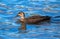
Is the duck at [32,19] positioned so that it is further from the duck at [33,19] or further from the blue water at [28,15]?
the blue water at [28,15]

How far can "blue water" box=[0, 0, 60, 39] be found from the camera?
13.9m

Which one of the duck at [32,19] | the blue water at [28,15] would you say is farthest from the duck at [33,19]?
the blue water at [28,15]

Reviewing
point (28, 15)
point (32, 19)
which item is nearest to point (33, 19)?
point (32, 19)

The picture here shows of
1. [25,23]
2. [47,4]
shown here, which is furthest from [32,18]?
[47,4]

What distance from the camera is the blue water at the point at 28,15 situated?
13906 mm

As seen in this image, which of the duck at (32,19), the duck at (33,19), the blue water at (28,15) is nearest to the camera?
the blue water at (28,15)

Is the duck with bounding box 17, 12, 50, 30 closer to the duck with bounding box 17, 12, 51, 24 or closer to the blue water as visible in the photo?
the duck with bounding box 17, 12, 51, 24

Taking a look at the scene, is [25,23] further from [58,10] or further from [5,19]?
[58,10]

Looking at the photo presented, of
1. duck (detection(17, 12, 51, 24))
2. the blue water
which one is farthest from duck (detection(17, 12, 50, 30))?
the blue water

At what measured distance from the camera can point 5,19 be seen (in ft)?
54.8

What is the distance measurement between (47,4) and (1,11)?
332 cm

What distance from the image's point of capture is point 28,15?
58.2ft

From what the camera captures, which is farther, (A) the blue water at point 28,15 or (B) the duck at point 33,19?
(B) the duck at point 33,19

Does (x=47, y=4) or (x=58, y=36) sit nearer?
(x=58, y=36)
